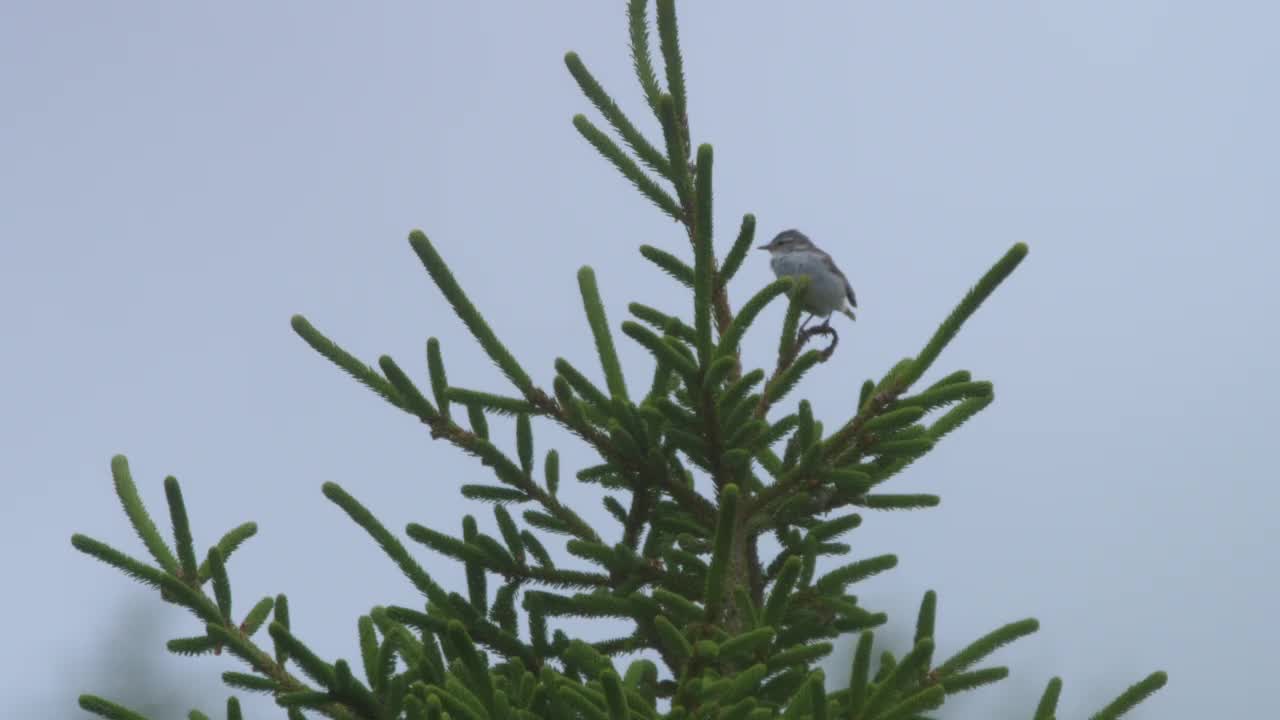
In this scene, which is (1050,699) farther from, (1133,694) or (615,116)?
(615,116)

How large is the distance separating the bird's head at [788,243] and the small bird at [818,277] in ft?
0.04

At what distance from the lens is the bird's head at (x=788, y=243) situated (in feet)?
24.1

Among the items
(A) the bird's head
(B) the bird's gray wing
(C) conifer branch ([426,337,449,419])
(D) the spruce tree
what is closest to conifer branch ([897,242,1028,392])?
(D) the spruce tree

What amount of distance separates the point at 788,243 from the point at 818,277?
1349 mm

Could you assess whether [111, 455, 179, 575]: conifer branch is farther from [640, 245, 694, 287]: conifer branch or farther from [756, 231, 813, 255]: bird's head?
[756, 231, 813, 255]: bird's head

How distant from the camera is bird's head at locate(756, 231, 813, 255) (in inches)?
289

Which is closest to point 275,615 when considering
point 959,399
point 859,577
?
point 859,577

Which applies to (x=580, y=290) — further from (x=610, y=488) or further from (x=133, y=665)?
(x=133, y=665)

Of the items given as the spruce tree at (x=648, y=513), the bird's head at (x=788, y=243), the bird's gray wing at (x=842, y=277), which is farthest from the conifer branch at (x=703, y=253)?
the bird's head at (x=788, y=243)

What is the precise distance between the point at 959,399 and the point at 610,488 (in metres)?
1.38

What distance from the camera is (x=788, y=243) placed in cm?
750

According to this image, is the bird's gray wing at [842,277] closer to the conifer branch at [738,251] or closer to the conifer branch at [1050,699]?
the conifer branch at [738,251]

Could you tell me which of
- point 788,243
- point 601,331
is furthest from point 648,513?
point 788,243

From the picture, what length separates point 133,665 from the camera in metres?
32.2
